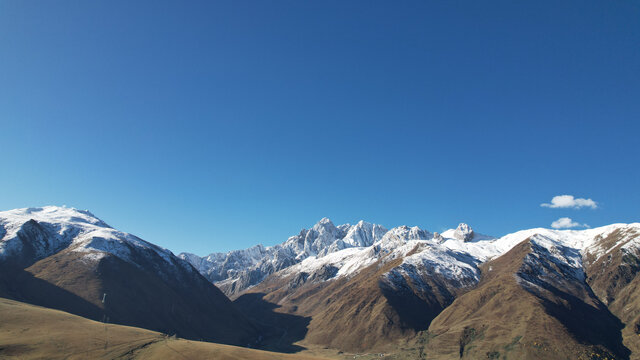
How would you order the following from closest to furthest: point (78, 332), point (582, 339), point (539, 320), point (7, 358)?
point (7, 358) → point (78, 332) → point (582, 339) → point (539, 320)

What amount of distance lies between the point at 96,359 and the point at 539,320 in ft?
707

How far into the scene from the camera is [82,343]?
8794 cm

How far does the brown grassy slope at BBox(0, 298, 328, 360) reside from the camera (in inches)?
3159

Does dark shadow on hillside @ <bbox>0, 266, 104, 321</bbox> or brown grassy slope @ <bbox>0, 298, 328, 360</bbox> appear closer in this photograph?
brown grassy slope @ <bbox>0, 298, 328, 360</bbox>

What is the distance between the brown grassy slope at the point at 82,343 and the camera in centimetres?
8025

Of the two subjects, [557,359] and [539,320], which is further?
[539,320]

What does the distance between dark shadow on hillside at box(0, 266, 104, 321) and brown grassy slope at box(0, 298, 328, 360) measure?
8606 cm

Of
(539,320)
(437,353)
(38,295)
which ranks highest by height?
(38,295)

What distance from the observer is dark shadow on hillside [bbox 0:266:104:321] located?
176 metres

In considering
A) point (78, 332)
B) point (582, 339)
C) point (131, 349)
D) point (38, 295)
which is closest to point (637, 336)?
point (582, 339)

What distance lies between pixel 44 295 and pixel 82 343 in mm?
135588

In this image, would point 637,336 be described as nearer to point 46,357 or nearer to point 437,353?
point 437,353

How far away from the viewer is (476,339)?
187750 millimetres

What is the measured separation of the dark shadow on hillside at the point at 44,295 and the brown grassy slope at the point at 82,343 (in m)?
86.1
